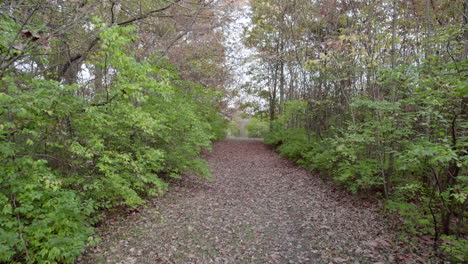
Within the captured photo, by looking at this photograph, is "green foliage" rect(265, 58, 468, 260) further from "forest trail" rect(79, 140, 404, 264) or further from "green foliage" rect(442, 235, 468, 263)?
"forest trail" rect(79, 140, 404, 264)

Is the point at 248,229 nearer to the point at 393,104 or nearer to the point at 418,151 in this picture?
the point at 418,151

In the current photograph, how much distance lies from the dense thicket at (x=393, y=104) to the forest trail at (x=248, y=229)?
30.7 inches

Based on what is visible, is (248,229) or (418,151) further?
(248,229)

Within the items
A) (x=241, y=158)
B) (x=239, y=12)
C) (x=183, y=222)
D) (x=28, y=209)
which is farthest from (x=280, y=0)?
(x=28, y=209)

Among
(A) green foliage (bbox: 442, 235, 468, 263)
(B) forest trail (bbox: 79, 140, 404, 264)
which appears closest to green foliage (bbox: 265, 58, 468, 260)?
(A) green foliage (bbox: 442, 235, 468, 263)

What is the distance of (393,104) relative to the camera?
482 cm

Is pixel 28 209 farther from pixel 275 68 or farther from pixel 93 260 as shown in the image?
pixel 275 68

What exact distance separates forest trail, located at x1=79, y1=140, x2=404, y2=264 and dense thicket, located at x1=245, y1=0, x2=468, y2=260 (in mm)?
780

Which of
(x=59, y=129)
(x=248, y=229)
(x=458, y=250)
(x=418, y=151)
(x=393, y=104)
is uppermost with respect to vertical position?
(x=393, y=104)

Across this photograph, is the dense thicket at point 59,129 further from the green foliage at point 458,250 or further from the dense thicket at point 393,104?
the green foliage at point 458,250

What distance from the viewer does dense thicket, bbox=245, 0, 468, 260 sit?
378 centimetres

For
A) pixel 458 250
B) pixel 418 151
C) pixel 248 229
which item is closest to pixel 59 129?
pixel 248 229

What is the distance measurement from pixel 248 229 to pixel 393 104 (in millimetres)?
3694

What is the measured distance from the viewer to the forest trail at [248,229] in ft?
13.6
